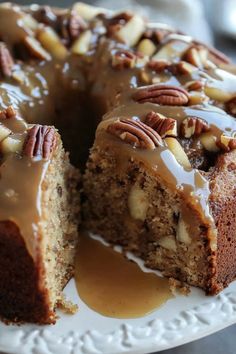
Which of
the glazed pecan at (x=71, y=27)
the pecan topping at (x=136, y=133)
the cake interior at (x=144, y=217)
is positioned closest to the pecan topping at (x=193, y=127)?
the pecan topping at (x=136, y=133)

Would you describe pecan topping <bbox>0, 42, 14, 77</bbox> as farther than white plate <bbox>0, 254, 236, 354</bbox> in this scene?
Yes

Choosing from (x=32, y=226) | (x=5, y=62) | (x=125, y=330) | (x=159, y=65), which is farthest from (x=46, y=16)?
(x=125, y=330)

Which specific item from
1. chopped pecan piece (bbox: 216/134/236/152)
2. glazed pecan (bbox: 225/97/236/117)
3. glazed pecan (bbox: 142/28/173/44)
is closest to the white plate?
chopped pecan piece (bbox: 216/134/236/152)

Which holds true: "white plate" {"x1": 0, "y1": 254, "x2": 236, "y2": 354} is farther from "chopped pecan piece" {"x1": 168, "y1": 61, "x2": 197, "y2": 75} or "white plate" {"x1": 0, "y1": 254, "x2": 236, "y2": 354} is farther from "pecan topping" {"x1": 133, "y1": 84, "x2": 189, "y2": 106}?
"chopped pecan piece" {"x1": 168, "y1": 61, "x2": 197, "y2": 75}

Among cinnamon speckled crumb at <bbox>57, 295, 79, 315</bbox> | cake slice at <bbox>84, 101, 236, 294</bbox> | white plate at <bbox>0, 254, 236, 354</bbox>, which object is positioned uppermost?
cake slice at <bbox>84, 101, 236, 294</bbox>

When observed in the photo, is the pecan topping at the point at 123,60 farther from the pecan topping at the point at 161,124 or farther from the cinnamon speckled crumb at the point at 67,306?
the cinnamon speckled crumb at the point at 67,306

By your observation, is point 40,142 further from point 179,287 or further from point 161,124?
point 179,287
